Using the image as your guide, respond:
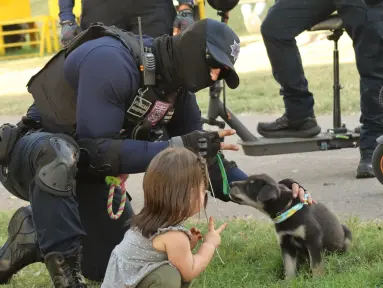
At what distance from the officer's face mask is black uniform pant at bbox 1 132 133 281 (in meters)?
0.63

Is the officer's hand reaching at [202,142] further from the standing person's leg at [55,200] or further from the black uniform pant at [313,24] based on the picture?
the black uniform pant at [313,24]

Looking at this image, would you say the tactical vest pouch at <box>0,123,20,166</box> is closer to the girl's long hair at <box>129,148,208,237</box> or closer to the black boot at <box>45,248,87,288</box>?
the black boot at <box>45,248,87,288</box>

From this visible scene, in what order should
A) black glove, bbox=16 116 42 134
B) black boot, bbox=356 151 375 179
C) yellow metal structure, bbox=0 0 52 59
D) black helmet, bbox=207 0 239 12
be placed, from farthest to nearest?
yellow metal structure, bbox=0 0 52 59 → black boot, bbox=356 151 375 179 → black helmet, bbox=207 0 239 12 → black glove, bbox=16 116 42 134

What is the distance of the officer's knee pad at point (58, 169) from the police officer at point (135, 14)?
2.19 meters

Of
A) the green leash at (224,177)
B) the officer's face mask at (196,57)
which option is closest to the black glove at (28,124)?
the officer's face mask at (196,57)

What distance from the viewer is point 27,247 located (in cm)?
398

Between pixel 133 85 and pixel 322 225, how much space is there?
1156mm

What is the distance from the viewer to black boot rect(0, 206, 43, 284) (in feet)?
13.1

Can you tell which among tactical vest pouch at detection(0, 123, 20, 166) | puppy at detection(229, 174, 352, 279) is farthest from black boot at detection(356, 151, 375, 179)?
tactical vest pouch at detection(0, 123, 20, 166)

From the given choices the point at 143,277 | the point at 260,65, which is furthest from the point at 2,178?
the point at 260,65

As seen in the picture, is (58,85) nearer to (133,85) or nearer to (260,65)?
(133,85)

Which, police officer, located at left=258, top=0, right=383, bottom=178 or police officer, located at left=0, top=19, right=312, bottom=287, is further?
police officer, located at left=258, top=0, right=383, bottom=178

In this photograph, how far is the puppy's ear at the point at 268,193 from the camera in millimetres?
3998

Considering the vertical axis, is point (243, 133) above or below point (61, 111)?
below
